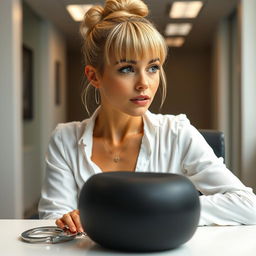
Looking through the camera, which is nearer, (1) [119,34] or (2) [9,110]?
(1) [119,34]

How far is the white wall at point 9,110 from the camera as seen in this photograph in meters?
5.01

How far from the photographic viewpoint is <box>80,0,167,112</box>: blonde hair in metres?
1.53

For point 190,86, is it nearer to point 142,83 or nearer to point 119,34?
point 119,34

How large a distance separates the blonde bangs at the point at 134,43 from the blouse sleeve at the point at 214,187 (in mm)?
331

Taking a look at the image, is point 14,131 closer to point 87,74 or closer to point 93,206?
point 87,74

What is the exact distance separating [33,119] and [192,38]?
4058mm

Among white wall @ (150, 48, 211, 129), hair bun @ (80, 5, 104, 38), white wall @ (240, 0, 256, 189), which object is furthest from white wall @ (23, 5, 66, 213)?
hair bun @ (80, 5, 104, 38)

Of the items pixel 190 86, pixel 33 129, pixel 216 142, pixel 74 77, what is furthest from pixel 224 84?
pixel 216 142

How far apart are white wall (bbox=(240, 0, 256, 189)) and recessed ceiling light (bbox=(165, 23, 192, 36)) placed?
2.90m

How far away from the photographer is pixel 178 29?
28.6ft

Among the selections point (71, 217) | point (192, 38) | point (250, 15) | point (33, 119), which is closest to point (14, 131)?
point (33, 119)

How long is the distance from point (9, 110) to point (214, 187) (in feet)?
12.6

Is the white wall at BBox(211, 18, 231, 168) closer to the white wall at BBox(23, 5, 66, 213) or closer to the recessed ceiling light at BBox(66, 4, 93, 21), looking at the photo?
the recessed ceiling light at BBox(66, 4, 93, 21)

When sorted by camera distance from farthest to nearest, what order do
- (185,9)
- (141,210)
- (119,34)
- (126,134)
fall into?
(185,9), (126,134), (119,34), (141,210)
